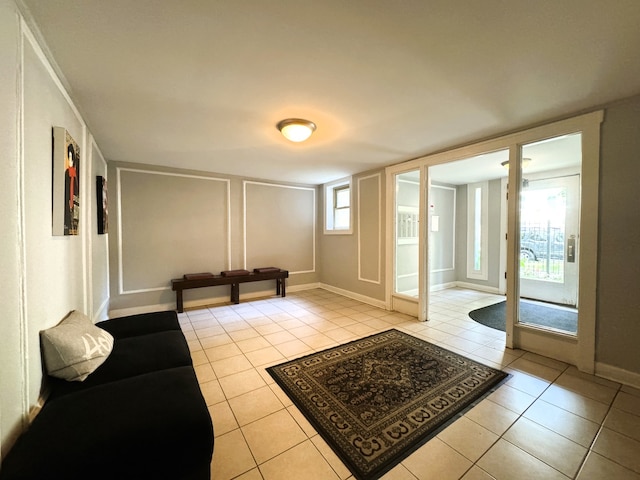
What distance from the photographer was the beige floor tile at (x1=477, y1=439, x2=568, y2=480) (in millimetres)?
1368

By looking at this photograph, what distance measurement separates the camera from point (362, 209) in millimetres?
4832

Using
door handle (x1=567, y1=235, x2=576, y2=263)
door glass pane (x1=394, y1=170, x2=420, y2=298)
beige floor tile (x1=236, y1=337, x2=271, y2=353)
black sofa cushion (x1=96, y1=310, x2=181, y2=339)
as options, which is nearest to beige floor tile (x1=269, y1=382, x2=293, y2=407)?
beige floor tile (x1=236, y1=337, x2=271, y2=353)

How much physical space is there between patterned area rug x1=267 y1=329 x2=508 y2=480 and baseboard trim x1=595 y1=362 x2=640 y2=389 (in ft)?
2.85

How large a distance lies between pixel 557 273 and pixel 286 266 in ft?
16.0

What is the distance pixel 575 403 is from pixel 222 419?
266 centimetres

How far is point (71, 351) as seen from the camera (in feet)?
4.92

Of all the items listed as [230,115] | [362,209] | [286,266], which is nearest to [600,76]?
[230,115]

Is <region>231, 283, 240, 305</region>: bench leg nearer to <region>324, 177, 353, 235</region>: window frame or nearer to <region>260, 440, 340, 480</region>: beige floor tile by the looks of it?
<region>324, 177, 353, 235</region>: window frame

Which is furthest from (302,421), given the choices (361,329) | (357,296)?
(357,296)

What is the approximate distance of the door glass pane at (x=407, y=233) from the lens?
4898mm

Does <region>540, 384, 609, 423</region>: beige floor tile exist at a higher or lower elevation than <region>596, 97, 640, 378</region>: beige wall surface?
lower

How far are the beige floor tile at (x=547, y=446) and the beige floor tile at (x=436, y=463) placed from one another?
16.4 inches

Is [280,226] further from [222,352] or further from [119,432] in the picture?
[119,432]

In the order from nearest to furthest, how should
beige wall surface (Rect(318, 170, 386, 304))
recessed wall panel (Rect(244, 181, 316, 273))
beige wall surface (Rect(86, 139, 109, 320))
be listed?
1. beige wall surface (Rect(86, 139, 109, 320))
2. beige wall surface (Rect(318, 170, 386, 304))
3. recessed wall panel (Rect(244, 181, 316, 273))
